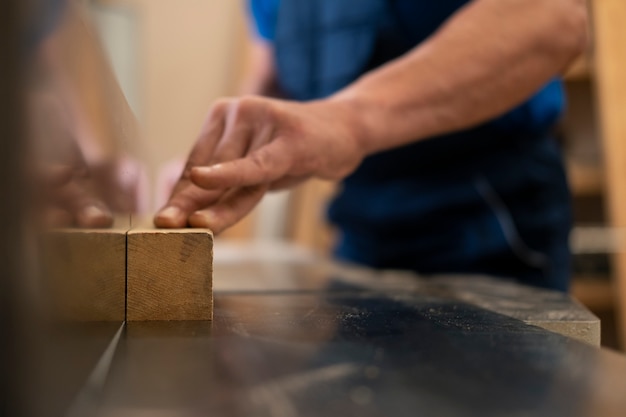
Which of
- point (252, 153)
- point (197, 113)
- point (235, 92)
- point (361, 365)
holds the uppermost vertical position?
point (235, 92)

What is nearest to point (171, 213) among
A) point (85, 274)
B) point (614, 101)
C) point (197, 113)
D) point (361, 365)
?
point (85, 274)

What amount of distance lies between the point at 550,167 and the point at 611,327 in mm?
1005

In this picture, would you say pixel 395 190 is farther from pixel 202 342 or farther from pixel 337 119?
pixel 202 342

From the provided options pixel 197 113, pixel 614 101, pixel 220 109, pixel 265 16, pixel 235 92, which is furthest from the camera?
pixel 197 113

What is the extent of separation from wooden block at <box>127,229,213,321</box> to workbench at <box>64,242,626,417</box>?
0.06 feet

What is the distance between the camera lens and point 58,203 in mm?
287

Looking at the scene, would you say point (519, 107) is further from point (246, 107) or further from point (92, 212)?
point (92, 212)

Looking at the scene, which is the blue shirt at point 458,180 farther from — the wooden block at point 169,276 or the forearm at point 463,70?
the wooden block at point 169,276

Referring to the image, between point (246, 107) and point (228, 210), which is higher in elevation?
point (246, 107)

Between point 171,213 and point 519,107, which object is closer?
point 171,213

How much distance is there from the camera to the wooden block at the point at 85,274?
26 centimetres

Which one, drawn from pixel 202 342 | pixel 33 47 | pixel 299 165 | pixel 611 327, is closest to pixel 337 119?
pixel 299 165

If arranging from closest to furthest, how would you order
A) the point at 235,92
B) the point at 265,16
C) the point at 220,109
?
the point at 220,109
the point at 265,16
the point at 235,92

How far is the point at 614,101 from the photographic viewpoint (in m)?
1.56
